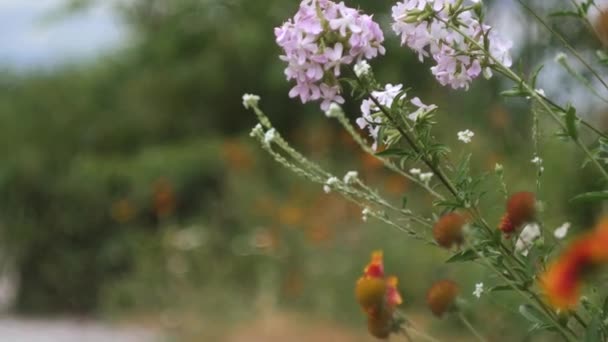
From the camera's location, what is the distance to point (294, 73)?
1.72 meters

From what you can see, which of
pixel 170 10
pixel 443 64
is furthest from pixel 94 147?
pixel 443 64

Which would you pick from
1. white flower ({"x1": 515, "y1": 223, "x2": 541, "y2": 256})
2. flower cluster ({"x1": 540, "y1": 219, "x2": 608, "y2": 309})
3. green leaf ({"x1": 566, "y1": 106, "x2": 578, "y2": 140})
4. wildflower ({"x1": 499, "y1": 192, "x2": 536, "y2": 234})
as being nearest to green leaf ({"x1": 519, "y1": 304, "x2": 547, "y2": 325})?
white flower ({"x1": 515, "y1": 223, "x2": 541, "y2": 256})

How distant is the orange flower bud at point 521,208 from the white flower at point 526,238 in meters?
0.13

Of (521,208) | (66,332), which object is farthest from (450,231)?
(66,332)

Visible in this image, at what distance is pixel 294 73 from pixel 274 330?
4609mm

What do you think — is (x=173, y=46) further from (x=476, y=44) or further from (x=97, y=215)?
(x=476, y=44)

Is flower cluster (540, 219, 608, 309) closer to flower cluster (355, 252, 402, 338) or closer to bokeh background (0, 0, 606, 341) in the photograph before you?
flower cluster (355, 252, 402, 338)

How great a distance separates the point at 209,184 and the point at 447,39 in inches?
284

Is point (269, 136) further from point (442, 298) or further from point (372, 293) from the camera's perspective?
point (442, 298)

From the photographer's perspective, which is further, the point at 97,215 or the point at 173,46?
the point at 173,46

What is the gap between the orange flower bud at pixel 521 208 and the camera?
1.55 m

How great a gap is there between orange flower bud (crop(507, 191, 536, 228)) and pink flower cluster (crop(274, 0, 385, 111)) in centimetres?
33

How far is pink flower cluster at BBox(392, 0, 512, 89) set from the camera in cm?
179

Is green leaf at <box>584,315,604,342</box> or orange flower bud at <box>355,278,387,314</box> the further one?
orange flower bud at <box>355,278,387,314</box>
